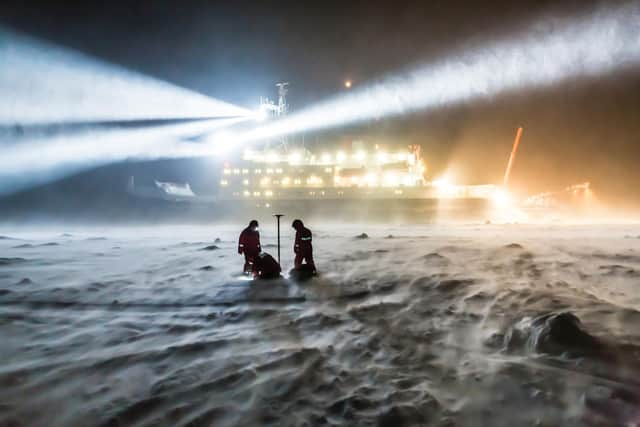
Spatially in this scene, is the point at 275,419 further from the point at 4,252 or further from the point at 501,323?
the point at 4,252

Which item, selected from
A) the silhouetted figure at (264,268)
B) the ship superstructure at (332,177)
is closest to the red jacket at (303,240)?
the silhouetted figure at (264,268)

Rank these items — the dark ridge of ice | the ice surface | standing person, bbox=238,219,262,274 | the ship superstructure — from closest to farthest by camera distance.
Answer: the ice surface, standing person, bbox=238,219,262,274, the dark ridge of ice, the ship superstructure

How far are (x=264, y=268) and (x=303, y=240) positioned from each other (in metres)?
0.92

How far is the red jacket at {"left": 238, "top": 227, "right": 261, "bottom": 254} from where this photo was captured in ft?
19.9

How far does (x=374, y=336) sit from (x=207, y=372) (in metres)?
1.89

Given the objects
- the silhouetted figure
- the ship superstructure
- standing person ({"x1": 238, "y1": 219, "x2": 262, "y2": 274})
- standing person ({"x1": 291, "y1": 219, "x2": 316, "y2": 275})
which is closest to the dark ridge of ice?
standing person ({"x1": 291, "y1": 219, "x2": 316, "y2": 275})

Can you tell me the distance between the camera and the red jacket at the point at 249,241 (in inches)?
239

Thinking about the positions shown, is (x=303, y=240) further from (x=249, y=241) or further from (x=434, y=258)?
(x=434, y=258)

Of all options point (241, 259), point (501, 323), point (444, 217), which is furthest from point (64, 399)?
point (444, 217)

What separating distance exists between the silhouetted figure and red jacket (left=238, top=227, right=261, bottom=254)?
7.6 inches

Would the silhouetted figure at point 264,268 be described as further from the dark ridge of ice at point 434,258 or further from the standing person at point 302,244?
the dark ridge of ice at point 434,258

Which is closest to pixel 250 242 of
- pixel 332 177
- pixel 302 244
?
pixel 302 244

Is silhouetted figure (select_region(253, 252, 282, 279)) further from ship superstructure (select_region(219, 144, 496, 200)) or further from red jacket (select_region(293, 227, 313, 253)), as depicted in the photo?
ship superstructure (select_region(219, 144, 496, 200))

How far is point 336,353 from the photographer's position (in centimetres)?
339
